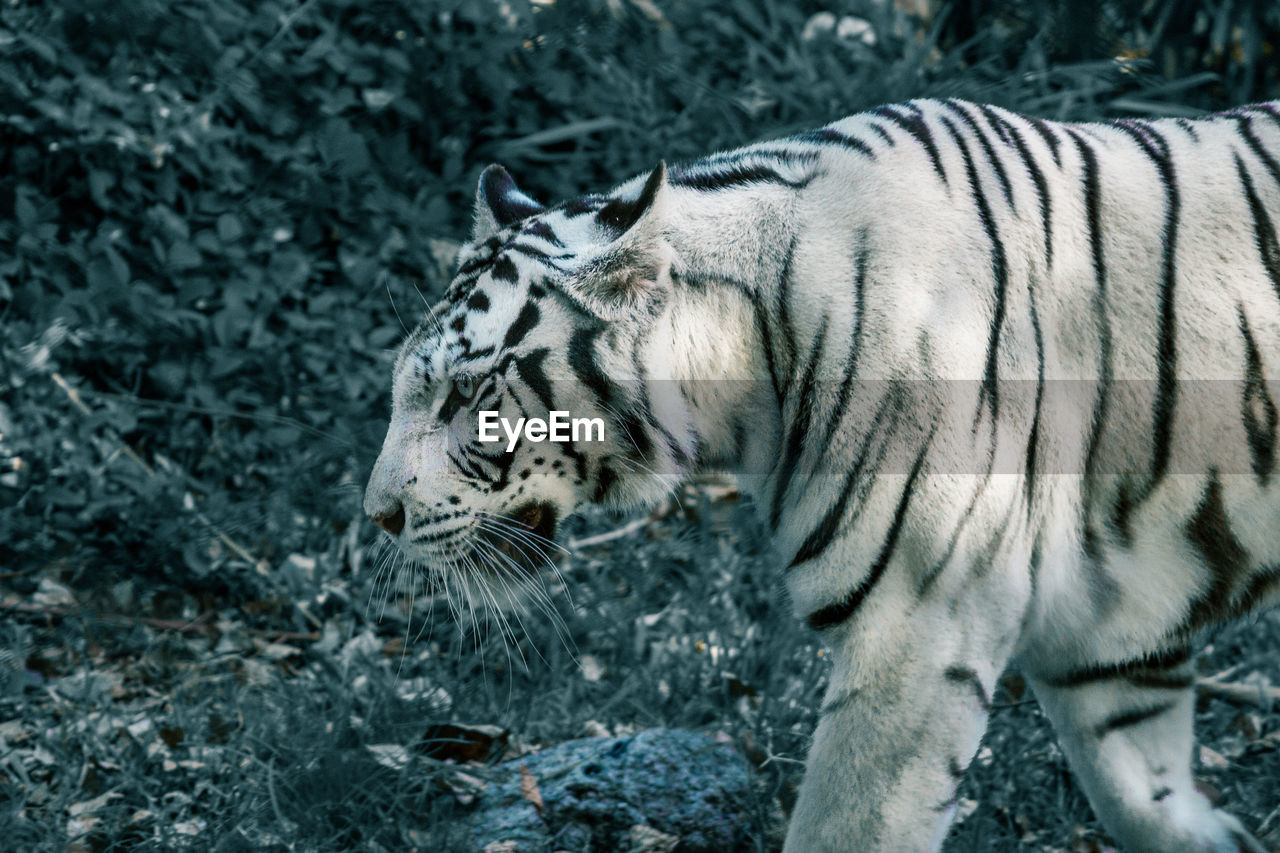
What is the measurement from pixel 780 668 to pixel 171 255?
2286mm

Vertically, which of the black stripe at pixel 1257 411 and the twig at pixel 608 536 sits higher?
the black stripe at pixel 1257 411

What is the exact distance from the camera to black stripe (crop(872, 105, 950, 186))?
216 centimetres

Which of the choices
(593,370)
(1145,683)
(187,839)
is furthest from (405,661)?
(1145,683)

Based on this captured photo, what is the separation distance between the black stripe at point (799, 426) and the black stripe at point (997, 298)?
0.87 ft

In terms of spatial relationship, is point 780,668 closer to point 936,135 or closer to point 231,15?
point 936,135

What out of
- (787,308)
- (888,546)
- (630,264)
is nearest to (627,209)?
(630,264)

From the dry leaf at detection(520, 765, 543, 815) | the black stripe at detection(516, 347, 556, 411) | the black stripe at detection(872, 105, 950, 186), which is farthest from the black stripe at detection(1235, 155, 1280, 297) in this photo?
the dry leaf at detection(520, 765, 543, 815)

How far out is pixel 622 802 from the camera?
8.46ft

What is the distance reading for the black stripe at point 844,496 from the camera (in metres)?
2.02

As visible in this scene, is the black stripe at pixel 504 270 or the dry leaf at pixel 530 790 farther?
the dry leaf at pixel 530 790

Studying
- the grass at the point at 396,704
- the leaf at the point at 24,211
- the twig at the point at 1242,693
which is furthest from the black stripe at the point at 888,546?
the leaf at the point at 24,211

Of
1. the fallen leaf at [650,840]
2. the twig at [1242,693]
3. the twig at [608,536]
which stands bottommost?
the fallen leaf at [650,840]

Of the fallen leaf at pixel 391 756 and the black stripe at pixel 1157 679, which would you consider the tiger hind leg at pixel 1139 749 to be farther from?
the fallen leaf at pixel 391 756
